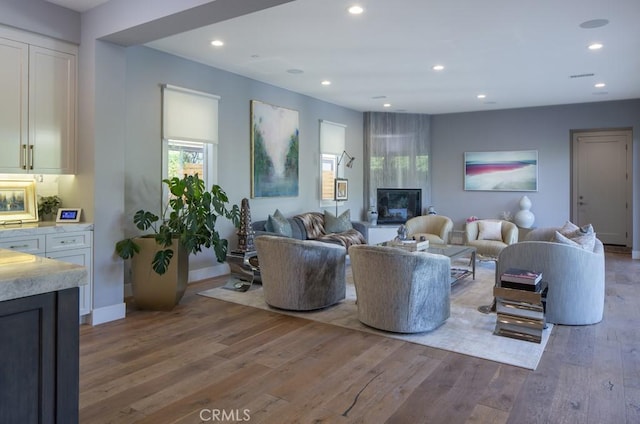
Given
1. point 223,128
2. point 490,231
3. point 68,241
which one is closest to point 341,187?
point 490,231

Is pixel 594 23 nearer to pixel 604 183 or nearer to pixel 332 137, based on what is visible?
pixel 332 137

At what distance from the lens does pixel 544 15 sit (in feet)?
13.2

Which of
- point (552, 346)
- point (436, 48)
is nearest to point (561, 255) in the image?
point (552, 346)

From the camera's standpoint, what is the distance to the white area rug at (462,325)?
11.1 feet

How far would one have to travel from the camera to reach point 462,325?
404cm

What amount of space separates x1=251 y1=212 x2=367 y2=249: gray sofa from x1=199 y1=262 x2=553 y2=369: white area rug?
42.0 inches

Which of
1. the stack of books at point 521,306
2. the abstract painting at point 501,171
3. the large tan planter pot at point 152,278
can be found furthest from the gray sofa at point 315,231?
the abstract painting at point 501,171

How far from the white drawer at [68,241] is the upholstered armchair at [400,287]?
2383mm

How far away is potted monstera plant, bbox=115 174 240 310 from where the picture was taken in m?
4.31

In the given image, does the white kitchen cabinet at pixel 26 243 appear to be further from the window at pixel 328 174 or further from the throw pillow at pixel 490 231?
the throw pillow at pixel 490 231

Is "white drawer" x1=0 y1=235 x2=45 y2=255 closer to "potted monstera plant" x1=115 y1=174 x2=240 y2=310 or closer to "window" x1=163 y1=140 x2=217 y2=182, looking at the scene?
"potted monstera plant" x1=115 y1=174 x2=240 y2=310

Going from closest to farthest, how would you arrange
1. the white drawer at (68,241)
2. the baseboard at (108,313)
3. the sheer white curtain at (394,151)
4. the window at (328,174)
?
the white drawer at (68,241) < the baseboard at (108,313) < the window at (328,174) < the sheer white curtain at (394,151)

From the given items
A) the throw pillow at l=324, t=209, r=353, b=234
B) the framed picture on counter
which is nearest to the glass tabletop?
the throw pillow at l=324, t=209, r=353, b=234

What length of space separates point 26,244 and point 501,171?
8.30 meters
